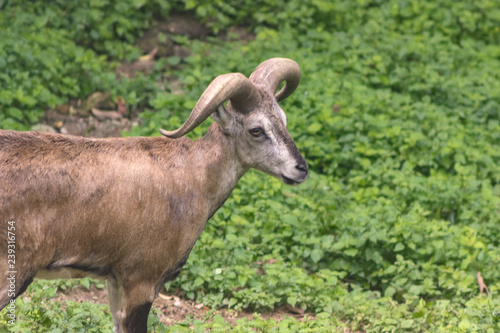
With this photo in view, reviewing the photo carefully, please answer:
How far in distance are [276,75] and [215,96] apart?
1.02m

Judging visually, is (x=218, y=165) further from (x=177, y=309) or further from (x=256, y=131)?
(x=177, y=309)

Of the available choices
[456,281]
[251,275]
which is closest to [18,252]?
[251,275]

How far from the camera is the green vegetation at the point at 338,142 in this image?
23.2ft

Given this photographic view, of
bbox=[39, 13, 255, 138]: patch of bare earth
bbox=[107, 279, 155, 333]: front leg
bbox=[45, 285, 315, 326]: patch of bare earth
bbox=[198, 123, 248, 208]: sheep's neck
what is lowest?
bbox=[45, 285, 315, 326]: patch of bare earth

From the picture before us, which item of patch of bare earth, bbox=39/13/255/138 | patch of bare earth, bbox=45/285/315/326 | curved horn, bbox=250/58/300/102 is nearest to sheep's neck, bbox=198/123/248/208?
curved horn, bbox=250/58/300/102

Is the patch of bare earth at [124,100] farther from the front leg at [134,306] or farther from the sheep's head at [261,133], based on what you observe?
the front leg at [134,306]

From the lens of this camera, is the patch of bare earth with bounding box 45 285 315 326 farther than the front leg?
Yes

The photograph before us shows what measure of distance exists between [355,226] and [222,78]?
319cm

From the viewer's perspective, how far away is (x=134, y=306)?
17.8ft

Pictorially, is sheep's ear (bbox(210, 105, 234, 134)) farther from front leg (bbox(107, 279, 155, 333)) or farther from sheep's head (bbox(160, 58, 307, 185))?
front leg (bbox(107, 279, 155, 333))

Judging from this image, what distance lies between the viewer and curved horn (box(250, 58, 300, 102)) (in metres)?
6.06

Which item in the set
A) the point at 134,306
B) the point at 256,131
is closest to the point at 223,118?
the point at 256,131

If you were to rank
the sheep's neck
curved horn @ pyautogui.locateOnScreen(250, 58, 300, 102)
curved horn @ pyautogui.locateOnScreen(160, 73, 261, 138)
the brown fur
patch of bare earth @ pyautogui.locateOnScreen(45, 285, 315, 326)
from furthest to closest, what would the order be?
patch of bare earth @ pyautogui.locateOnScreen(45, 285, 315, 326), curved horn @ pyautogui.locateOnScreen(250, 58, 300, 102), the sheep's neck, curved horn @ pyautogui.locateOnScreen(160, 73, 261, 138), the brown fur

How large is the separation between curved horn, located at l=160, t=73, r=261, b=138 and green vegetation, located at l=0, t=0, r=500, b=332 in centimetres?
183
